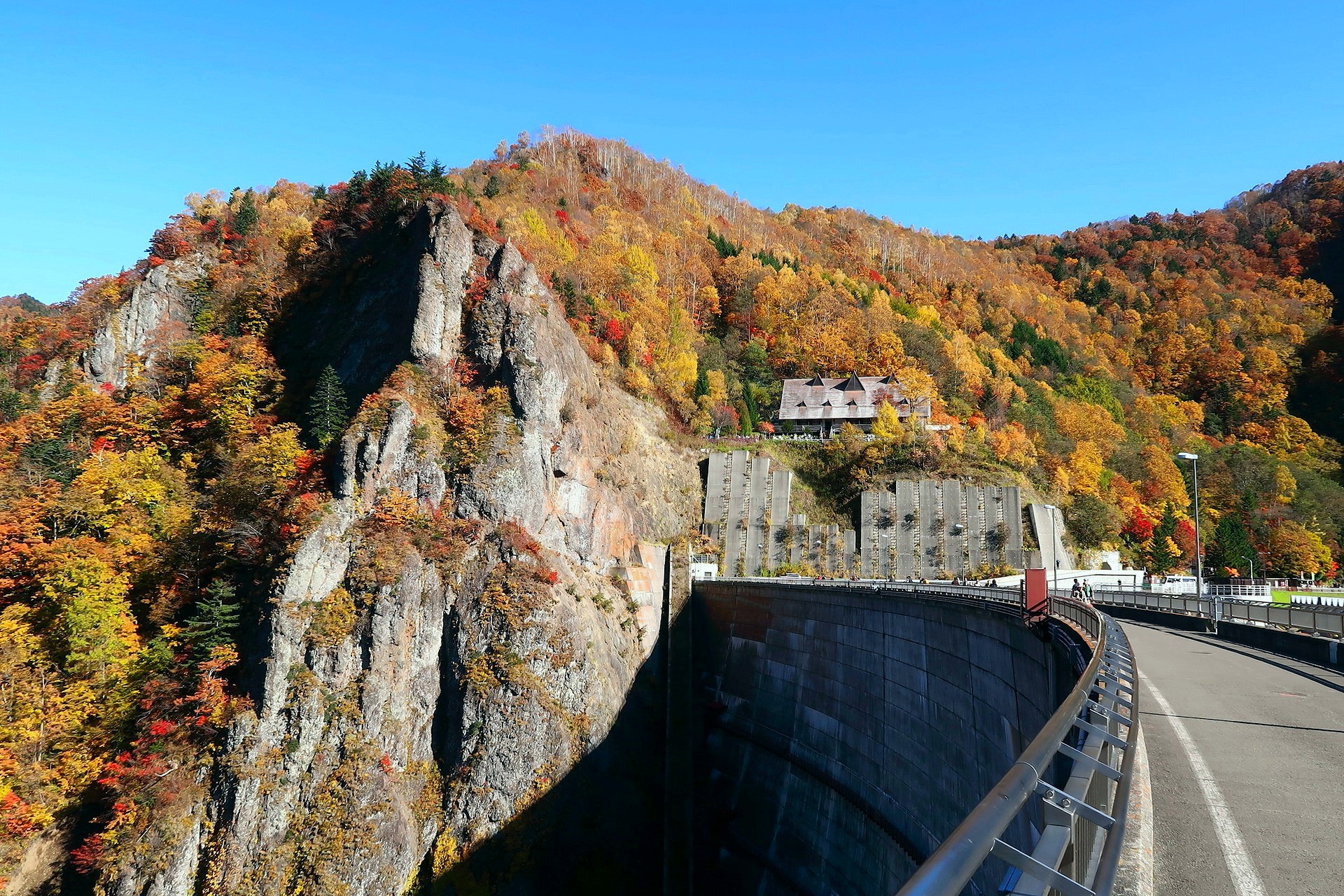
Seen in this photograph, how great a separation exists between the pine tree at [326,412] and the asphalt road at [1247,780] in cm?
4000

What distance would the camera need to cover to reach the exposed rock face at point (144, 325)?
57.4 m

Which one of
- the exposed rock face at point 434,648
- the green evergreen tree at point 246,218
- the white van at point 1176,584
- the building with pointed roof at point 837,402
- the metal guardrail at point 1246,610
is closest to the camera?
the metal guardrail at point 1246,610

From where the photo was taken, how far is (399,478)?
42031 millimetres

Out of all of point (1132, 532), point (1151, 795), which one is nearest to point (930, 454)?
point (1132, 532)

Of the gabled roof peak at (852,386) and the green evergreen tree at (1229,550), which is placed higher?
the gabled roof peak at (852,386)

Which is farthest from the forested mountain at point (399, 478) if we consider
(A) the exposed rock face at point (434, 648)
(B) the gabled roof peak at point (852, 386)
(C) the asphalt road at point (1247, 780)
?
(C) the asphalt road at point (1247, 780)

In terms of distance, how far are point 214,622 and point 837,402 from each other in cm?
5244

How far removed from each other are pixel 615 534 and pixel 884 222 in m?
101

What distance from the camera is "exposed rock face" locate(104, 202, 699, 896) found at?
3403 centimetres

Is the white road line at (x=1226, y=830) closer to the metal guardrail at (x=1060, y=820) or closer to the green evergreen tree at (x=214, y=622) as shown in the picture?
the metal guardrail at (x=1060, y=820)

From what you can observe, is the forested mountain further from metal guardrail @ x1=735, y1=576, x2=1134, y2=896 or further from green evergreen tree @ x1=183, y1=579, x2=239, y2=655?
metal guardrail @ x1=735, y1=576, x2=1134, y2=896

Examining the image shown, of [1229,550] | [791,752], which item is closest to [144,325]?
[791,752]

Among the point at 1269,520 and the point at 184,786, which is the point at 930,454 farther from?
the point at 184,786

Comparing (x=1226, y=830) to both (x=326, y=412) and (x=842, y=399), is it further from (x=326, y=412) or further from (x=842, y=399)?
(x=842, y=399)
